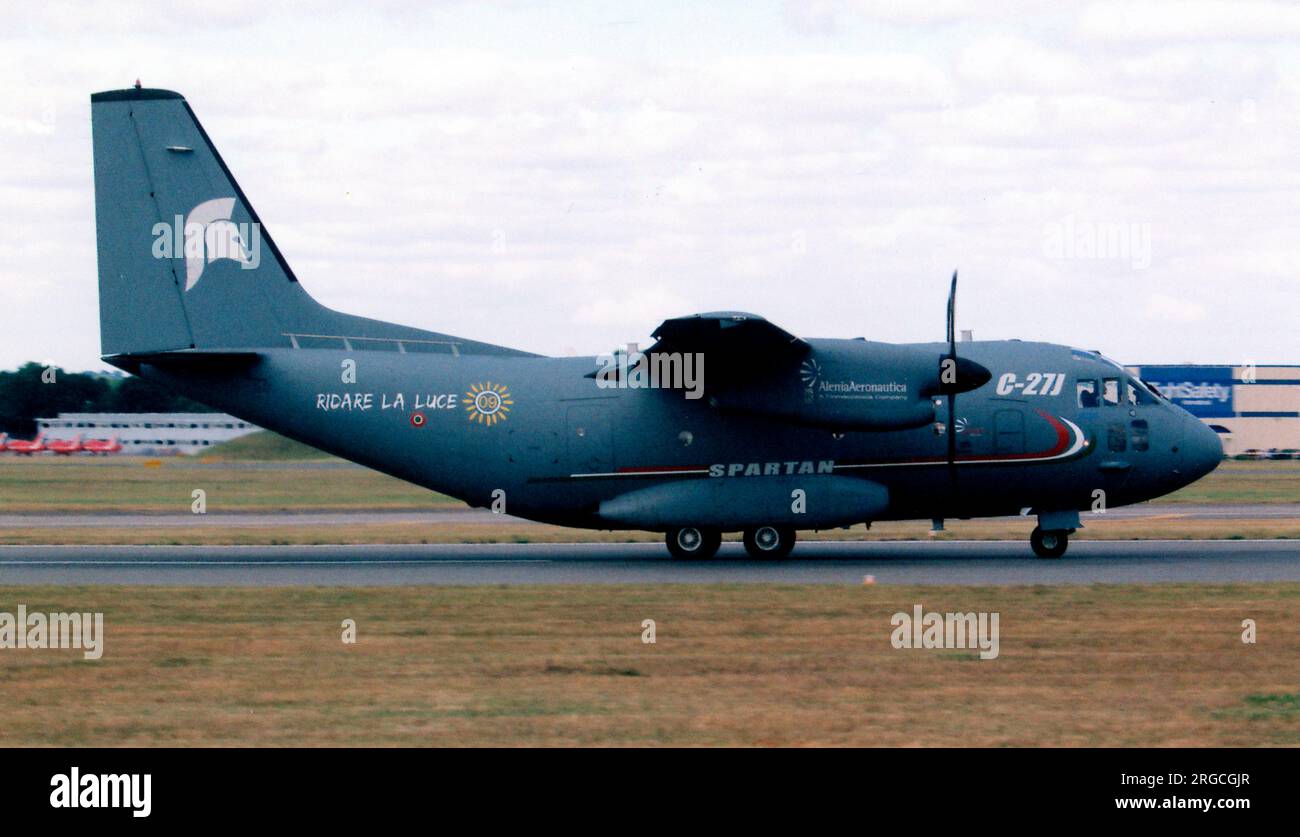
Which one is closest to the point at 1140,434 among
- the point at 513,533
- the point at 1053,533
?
the point at 1053,533

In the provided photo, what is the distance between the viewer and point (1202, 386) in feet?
325

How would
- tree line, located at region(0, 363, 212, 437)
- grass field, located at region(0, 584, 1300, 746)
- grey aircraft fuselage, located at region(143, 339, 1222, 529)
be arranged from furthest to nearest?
tree line, located at region(0, 363, 212, 437) → grey aircraft fuselage, located at region(143, 339, 1222, 529) → grass field, located at region(0, 584, 1300, 746)

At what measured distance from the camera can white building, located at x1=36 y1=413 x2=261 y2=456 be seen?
362 ft

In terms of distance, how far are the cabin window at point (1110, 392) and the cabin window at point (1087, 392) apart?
16cm

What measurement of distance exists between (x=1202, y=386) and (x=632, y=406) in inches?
3236

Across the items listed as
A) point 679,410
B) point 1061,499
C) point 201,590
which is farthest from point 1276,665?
point 201,590

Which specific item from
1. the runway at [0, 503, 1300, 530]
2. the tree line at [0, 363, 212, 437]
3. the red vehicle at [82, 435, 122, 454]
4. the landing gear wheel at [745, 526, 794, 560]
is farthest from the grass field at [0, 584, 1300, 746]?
the red vehicle at [82, 435, 122, 454]

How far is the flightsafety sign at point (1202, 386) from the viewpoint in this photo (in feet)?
324

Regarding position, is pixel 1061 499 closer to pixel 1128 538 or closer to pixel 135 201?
pixel 1128 538

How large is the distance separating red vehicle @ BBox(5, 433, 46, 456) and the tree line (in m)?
0.71

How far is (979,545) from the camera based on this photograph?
96.7ft

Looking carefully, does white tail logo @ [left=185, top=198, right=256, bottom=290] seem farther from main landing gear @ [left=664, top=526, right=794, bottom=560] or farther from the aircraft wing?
main landing gear @ [left=664, top=526, right=794, bottom=560]

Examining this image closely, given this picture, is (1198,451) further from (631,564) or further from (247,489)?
(247,489)

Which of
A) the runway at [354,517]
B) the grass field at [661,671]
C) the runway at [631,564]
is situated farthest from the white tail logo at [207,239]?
the runway at [354,517]
